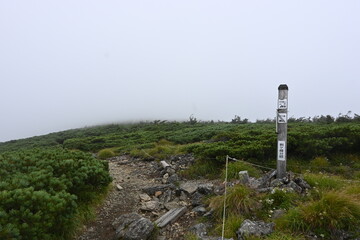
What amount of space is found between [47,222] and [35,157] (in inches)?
104

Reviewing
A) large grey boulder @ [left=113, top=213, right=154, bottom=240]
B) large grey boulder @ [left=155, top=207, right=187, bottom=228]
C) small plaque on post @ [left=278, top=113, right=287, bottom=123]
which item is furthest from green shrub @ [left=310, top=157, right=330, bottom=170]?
large grey boulder @ [left=113, top=213, right=154, bottom=240]

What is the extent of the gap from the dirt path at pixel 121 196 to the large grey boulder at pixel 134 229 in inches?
8.1

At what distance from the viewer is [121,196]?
19.5ft

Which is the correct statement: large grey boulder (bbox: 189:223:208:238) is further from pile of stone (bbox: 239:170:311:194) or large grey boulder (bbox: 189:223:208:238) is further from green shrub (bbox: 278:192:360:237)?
pile of stone (bbox: 239:170:311:194)

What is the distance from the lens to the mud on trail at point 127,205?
165 inches

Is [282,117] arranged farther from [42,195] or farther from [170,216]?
[42,195]

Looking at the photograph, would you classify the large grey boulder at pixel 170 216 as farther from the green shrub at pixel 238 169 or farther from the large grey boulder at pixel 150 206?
the green shrub at pixel 238 169

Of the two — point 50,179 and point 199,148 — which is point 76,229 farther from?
point 199,148

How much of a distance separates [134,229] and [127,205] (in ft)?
5.41

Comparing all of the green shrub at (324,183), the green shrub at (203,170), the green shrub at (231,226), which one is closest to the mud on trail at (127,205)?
the green shrub at (231,226)

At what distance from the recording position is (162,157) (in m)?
9.81

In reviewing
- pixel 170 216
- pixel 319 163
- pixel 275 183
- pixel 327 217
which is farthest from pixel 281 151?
pixel 170 216

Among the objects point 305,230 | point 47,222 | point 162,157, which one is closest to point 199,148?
point 162,157

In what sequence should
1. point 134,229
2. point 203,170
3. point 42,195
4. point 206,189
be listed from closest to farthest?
1. point 42,195
2. point 134,229
3. point 206,189
4. point 203,170
